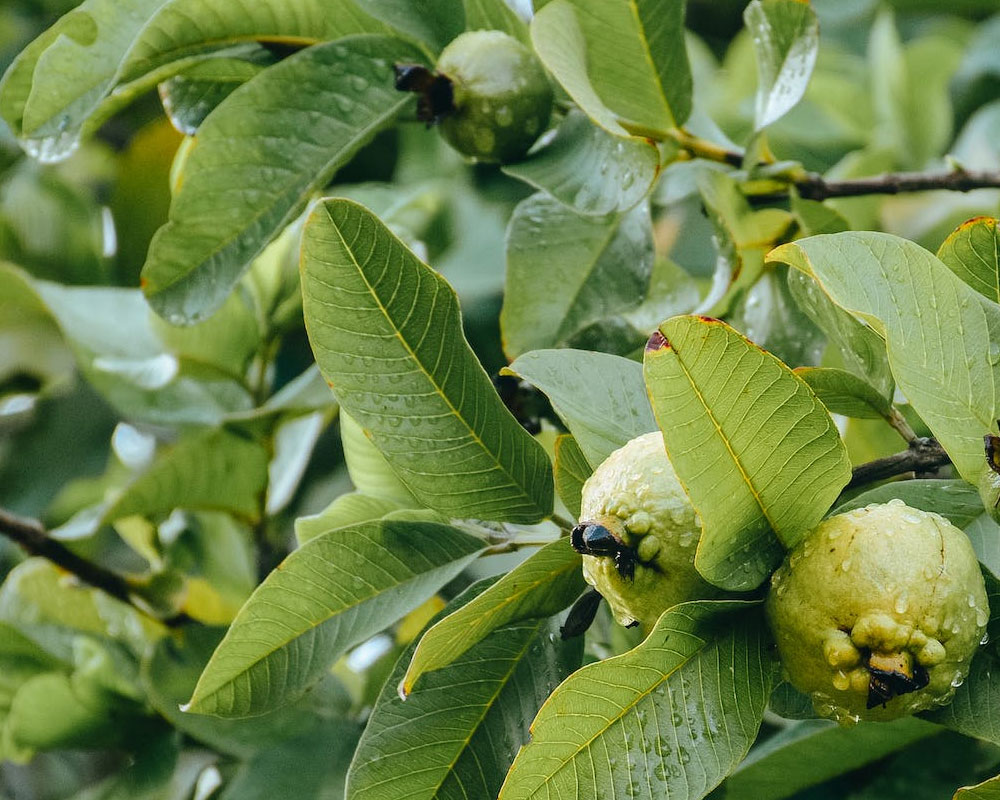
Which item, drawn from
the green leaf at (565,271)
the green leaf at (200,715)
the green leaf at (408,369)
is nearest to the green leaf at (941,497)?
the green leaf at (408,369)

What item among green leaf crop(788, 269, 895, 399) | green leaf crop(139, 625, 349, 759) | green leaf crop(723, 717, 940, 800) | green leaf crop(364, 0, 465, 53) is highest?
green leaf crop(364, 0, 465, 53)

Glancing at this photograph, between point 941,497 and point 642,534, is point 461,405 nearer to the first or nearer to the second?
point 642,534

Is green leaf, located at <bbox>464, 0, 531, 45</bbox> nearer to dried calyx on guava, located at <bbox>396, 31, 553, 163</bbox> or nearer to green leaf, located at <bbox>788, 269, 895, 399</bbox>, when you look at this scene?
dried calyx on guava, located at <bbox>396, 31, 553, 163</bbox>

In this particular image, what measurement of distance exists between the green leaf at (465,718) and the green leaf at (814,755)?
0.82 ft

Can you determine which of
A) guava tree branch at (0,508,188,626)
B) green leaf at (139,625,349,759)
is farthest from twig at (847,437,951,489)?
guava tree branch at (0,508,188,626)

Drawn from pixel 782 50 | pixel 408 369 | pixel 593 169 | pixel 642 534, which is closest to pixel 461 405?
pixel 408 369

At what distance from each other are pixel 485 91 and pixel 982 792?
2.03ft

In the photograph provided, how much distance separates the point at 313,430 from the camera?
1333mm

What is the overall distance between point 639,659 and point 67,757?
1408 millimetres

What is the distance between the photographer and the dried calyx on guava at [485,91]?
91 centimetres

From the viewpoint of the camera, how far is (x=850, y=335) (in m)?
0.73

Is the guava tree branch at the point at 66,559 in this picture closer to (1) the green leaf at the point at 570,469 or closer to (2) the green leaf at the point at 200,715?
(2) the green leaf at the point at 200,715

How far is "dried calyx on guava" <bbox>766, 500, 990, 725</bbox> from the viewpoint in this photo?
1.90 ft

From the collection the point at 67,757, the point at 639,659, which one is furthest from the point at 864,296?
the point at 67,757
